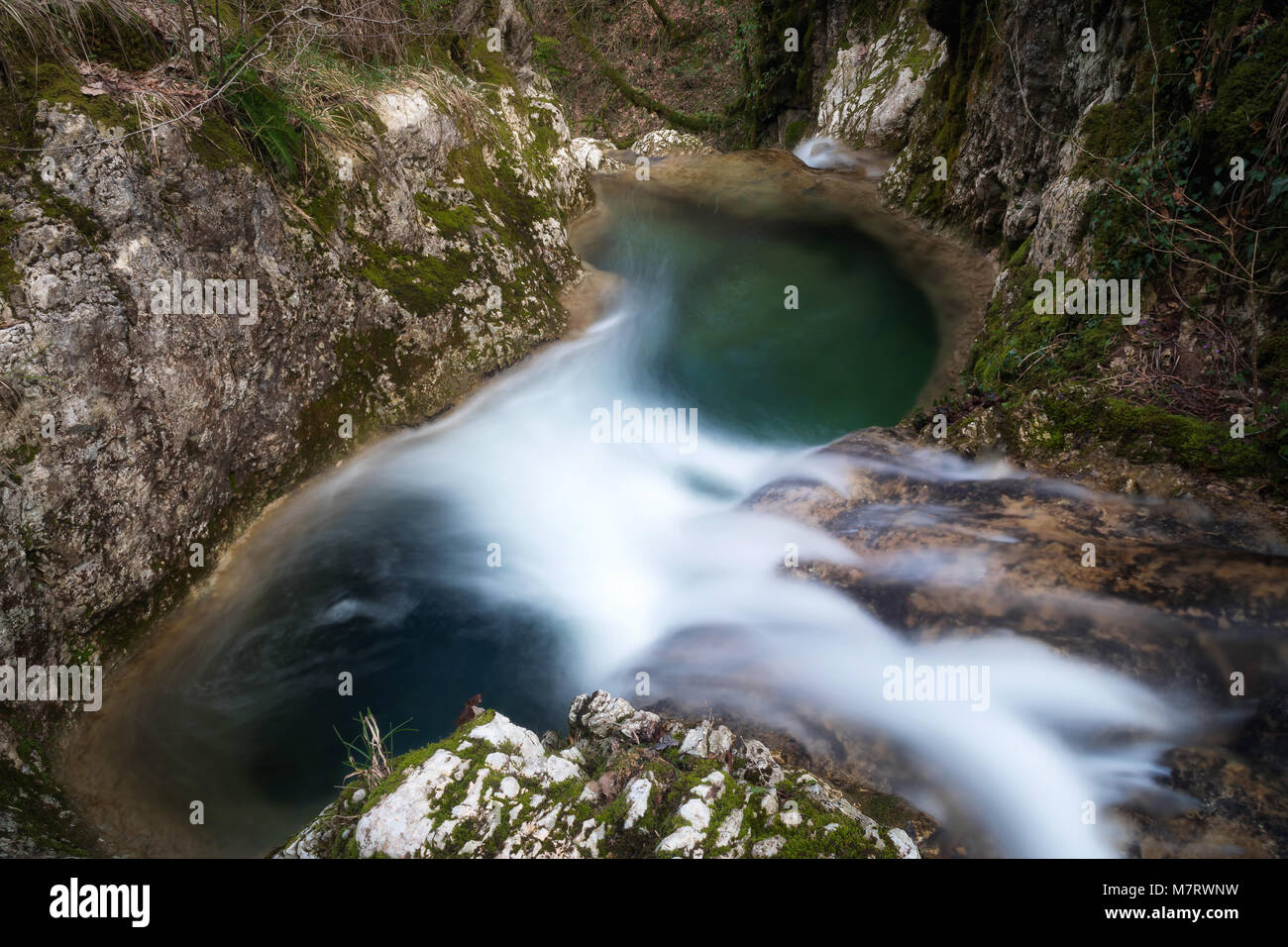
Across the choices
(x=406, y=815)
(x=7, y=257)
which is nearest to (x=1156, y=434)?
(x=406, y=815)

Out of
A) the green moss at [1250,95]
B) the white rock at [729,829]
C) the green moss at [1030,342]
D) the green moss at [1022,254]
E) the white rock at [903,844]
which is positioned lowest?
the white rock at [903,844]

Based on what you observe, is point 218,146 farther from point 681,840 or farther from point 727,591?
point 681,840

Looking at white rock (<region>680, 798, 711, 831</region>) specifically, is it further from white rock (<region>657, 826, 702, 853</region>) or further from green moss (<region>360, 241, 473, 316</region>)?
green moss (<region>360, 241, 473, 316</region>)

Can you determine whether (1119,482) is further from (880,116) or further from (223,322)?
(880,116)

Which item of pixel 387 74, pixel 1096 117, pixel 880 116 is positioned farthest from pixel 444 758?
pixel 880 116

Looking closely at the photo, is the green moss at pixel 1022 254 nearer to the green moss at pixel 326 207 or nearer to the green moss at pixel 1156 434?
the green moss at pixel 1156 434

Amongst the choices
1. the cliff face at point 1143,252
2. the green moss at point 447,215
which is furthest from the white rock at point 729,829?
the green moss at point 447,215
